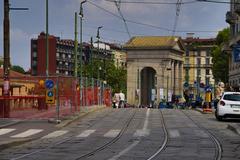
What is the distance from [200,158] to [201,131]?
1078cm

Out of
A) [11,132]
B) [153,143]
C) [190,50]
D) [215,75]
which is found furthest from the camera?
[190,50]

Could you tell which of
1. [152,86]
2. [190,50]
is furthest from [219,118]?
[190,50]

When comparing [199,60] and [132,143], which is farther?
[199,60]

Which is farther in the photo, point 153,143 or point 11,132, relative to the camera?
point 11,132

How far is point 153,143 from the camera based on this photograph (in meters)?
20.8

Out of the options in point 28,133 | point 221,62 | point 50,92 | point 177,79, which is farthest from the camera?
point 177,79

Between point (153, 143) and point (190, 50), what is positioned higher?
point (190, 50)

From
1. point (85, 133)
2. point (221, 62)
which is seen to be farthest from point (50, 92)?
point (221, 62)

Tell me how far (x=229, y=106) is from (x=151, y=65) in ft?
272

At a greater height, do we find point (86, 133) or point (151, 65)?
point (151, 65)

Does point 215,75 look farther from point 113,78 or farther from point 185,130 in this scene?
point 185,130

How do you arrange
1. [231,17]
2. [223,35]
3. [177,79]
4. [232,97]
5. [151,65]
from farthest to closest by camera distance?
[177,79], [151,65], [223,35], [231,17], [232,97]

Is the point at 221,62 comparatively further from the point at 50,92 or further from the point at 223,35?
the point at 50,92

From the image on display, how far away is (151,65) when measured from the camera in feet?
383
